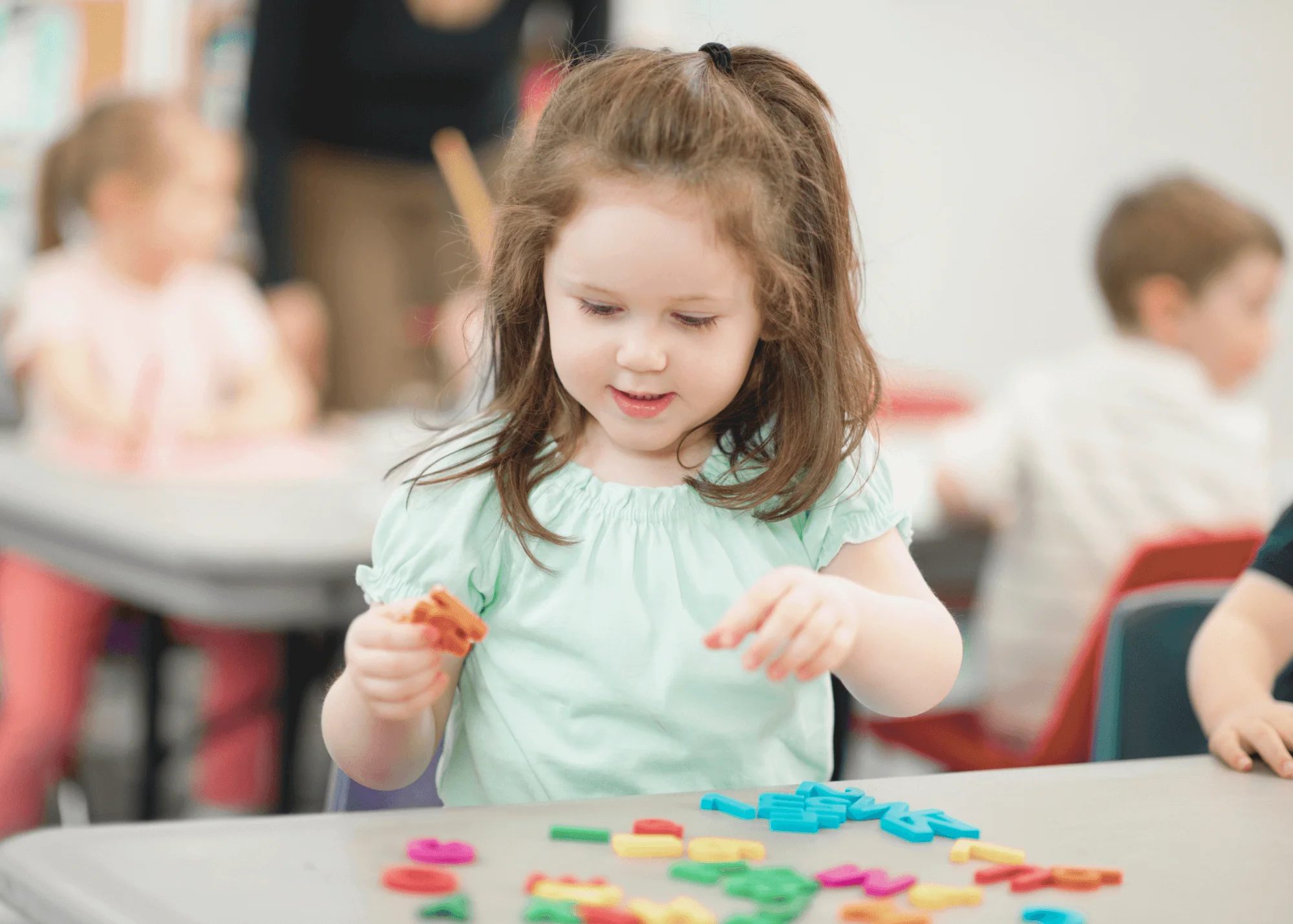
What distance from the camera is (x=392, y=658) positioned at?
0.78 metres

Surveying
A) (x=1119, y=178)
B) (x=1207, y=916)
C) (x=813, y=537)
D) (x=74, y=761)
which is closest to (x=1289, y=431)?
(x=1119, y=178)

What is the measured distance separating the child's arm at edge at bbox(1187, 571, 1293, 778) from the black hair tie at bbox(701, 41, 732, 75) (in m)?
0.49

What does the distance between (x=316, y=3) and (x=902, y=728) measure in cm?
207

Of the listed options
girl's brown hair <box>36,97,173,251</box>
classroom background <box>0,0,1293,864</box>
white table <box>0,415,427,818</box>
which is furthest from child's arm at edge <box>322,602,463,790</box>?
classroom background <box>0,0,1293,864</box>

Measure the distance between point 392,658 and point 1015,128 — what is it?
3.74 meters

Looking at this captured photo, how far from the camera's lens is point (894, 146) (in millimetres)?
4520

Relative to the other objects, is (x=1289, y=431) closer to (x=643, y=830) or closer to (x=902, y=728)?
(x=902, y=728)

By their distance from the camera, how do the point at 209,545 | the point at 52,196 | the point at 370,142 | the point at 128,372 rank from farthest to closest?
the point at 370,142
the point at 52,196
the point at 128,372
the point at 209,545

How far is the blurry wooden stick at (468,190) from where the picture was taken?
103 centimetres

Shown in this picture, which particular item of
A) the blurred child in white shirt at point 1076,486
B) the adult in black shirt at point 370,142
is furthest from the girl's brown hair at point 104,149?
the blurred child in white shirt at point 1076,486

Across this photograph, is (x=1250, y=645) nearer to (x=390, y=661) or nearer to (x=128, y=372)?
(x=390, y=661)

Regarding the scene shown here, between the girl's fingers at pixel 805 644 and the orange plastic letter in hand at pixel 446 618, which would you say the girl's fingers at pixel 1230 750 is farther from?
the orange plastic letter in hand at pixel 446 618

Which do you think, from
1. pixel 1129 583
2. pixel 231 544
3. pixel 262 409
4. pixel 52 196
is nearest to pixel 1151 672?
pixel 1129 583

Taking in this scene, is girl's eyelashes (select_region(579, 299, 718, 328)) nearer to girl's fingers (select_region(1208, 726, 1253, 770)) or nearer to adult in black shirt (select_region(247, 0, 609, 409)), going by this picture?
girl's fingers (select_region(1208, 726, 1253, 770))
